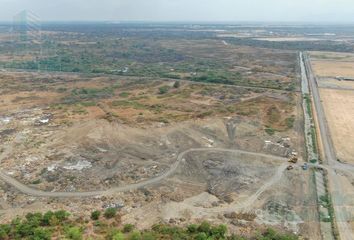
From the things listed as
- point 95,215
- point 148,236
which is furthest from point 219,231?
point 95,215

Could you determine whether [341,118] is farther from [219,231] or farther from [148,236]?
[148,236]

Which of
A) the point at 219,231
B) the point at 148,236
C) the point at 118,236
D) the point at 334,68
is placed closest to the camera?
the point at 118,236

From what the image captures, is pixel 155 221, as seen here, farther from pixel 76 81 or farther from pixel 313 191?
pixel 76 81

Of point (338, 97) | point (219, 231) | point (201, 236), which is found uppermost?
point (338, 97)

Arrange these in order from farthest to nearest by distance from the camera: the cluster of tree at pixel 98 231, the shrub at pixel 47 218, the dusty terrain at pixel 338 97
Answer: the dusty terrain at pixel 338 97, the shrub at pixel 47 218, the cluster of tree at pixel 98 231

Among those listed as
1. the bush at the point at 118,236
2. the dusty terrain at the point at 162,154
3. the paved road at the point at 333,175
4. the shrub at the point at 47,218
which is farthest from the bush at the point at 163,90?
the bush at the point at 118,236

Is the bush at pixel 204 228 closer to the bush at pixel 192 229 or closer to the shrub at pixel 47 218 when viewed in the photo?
the bush at pixel 192 229

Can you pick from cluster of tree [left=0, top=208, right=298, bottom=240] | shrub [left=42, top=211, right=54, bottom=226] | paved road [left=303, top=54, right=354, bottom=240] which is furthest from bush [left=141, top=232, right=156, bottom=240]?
paved road [left=303, top=54, right=354, bottom=240]

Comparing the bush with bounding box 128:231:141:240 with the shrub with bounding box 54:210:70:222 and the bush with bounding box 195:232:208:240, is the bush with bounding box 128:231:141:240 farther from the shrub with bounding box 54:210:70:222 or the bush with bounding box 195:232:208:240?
the shrub with bounding box 54:210:70:222

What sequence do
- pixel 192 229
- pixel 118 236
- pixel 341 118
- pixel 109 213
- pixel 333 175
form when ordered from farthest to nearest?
pixel 341 118, pixel 333 175, pixel 109 213, pixel 192 229, pixel 118 236
